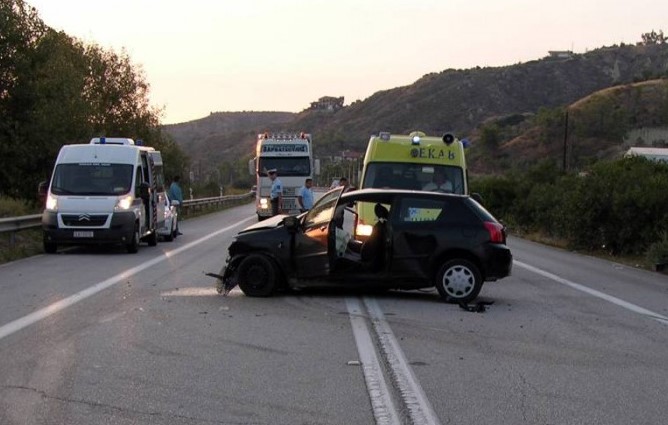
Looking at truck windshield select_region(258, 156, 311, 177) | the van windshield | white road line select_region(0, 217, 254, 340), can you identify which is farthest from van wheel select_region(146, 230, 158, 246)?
truck windshield select_region(258, 156, 311, 177)

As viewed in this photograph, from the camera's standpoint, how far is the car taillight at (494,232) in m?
11.2

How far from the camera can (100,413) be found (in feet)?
18.9

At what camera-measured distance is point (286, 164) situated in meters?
33.3

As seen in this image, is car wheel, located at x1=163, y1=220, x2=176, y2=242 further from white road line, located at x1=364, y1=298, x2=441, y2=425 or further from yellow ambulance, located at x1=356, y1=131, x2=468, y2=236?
white road line, located at x1=364, y1=298, x2=441, y2=425

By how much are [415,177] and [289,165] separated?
17.7 m

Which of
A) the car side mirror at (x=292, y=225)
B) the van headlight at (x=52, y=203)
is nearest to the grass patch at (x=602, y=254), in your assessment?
the car side mirror at (x=292, y=225)

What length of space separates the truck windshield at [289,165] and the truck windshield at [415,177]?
17159mm

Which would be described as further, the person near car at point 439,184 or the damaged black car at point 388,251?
the person near car at point 439,184

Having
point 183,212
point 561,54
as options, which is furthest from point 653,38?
point 183,212

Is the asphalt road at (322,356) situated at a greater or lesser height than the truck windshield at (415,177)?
lesser

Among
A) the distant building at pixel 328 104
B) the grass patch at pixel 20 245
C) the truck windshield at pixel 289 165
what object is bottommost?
the grass patch at pixel 20 245

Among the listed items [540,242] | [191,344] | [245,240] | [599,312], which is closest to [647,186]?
[540,242]

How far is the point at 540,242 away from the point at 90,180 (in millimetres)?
15957

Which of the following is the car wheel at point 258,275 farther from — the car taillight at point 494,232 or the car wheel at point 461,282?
the car taillight at point 494,232
